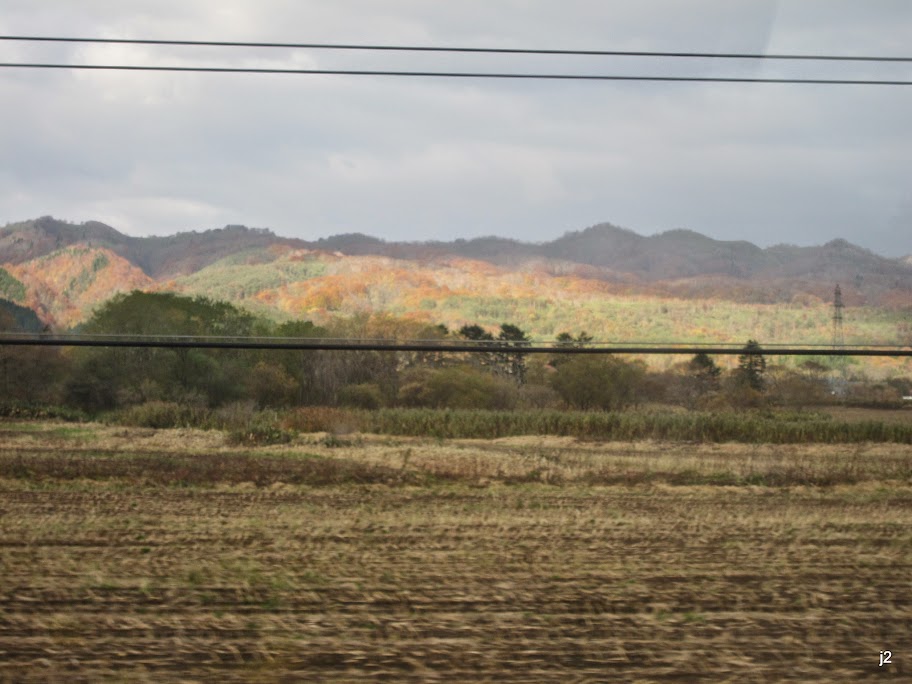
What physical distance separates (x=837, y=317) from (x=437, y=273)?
256 inches

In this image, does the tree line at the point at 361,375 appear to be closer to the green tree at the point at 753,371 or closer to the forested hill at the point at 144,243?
the green tree at the point at 753,371

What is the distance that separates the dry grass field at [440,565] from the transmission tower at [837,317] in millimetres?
2067

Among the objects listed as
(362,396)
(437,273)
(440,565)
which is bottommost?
(440,565)

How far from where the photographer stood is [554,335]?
1376 centimetres

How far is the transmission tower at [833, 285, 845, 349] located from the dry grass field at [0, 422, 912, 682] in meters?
2.07

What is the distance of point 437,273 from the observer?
588 inches

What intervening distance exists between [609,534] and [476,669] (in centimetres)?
299

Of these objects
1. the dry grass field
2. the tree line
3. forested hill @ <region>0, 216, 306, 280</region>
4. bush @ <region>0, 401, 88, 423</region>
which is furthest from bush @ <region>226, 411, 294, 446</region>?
forested hill @ <region>0, 216, 306, 280</region>

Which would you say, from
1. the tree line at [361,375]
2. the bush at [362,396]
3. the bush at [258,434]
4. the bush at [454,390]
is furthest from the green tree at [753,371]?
the bush at [258,434]

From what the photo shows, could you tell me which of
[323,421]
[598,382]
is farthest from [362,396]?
[598,382]

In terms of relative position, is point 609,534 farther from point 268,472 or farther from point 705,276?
point 705,276

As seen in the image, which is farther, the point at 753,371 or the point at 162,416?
the point at 753,371

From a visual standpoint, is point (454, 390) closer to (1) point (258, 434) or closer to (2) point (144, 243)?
(1) point (258, 434)

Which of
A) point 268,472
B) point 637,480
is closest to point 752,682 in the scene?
point 637,480
